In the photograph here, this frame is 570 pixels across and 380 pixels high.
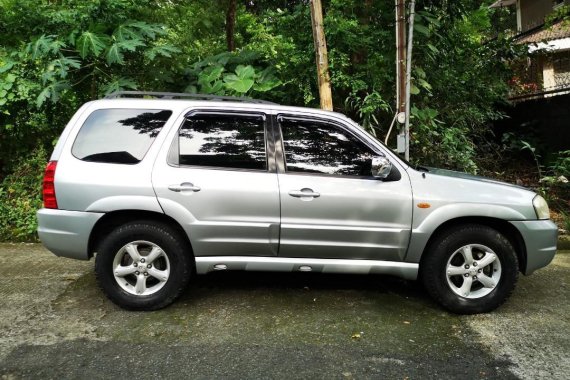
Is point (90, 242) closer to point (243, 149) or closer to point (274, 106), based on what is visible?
point (243, 149)

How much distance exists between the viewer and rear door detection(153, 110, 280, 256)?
3.76m

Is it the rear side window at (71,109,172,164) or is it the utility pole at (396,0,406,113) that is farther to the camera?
the utility pole at (396,0,406,113)

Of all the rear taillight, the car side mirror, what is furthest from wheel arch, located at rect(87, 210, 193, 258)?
the car side mirror

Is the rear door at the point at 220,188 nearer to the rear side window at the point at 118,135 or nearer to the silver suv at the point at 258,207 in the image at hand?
the silver suv at the point at 258,207

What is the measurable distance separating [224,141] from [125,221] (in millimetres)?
1052

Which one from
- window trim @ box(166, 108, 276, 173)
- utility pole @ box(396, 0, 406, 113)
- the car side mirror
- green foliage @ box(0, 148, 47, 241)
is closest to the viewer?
the car side mirror

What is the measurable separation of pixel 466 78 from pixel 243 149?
497 cm

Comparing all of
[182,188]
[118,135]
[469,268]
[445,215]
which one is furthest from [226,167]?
[469,268]

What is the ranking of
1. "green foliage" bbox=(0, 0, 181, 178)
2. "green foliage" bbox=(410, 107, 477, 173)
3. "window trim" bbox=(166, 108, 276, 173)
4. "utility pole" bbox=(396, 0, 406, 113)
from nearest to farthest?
"window trim" bbox=(166, 108, 276, 173)
"utility pole" bbox=(396, 0, 406, 113)
"green foliage" bbox=(0, 0, 181, 178)
"green foliage" bbox=(410, 107, 477, 173)

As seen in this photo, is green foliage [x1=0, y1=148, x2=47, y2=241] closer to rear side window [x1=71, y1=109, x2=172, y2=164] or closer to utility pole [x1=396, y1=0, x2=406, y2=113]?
rear side window [x1=71, y1=109, x2=172, y2=164]

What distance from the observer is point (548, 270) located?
5.18m

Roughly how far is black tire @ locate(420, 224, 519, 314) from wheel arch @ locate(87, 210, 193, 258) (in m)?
2.02

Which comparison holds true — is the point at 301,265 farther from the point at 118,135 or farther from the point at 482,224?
the point at 118,135

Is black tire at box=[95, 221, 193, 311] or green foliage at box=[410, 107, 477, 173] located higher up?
green foliage at box=[410, 107, 477, 173]
